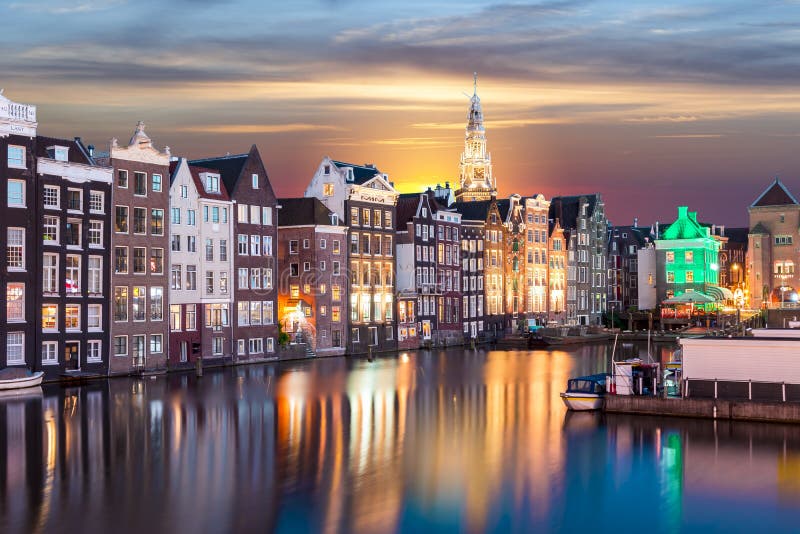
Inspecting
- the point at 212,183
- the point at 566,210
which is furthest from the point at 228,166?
the point at 566,210

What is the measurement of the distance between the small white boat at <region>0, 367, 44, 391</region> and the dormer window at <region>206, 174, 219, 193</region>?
2378 centimetres

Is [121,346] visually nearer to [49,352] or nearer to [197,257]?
[49,352]

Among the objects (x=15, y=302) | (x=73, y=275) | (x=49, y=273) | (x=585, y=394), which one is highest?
(x=49, y=273)

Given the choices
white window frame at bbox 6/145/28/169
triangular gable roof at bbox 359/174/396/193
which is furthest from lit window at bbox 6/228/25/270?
triangular gable roof at bbox 359/174/396/193

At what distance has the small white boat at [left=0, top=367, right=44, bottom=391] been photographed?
6431 cm

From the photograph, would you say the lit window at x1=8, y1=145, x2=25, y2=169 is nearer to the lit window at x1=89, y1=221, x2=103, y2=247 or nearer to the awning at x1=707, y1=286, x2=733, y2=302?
the lit window at x1=89, y1=221, x2=103, y2=247

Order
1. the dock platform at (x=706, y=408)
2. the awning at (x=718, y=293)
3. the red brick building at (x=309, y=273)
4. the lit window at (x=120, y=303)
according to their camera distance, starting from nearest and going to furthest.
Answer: the dock platform at (x=706, y=408)
the lit window at (x=120, y=303)
the red brick building at (x=309, y=273)
the awning at (x=718, y=293)

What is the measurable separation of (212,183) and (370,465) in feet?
154

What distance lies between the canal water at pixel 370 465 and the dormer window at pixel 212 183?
22.4 metres

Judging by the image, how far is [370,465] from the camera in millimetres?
43812

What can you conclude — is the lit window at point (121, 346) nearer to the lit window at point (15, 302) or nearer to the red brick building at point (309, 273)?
the lit window at point (15, 302)

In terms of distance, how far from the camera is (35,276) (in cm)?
6944

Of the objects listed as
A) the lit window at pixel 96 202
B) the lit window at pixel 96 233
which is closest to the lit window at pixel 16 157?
the lit window at pixel 96 202

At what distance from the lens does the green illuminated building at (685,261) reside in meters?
158
